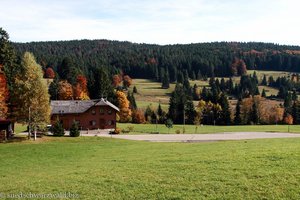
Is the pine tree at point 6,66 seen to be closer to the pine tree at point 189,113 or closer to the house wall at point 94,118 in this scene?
the house wall at point 94,118

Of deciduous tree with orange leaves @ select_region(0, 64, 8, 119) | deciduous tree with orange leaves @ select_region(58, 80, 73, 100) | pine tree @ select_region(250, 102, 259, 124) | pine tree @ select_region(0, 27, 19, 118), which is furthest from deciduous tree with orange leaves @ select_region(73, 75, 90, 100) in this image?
pine tree @ select_region(250, 102, 259, 124)

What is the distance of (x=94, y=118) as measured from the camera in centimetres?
7812

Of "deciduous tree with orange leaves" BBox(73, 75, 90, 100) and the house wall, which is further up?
"deciduous tree with orange leaves" BBox(73, 75, 90, 100)

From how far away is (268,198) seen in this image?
15.9 metres

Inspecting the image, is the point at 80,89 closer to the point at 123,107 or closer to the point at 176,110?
the point at 123,107

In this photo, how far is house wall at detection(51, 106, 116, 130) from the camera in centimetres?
7681

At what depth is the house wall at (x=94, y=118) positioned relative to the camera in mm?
76812

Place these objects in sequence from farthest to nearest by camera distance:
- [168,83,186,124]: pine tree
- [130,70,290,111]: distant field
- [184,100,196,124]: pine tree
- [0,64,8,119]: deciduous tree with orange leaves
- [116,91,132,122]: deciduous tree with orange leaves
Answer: [130,70,290,111]: distant field → [168,83,186,124]: pine tree → [184,100,196,124]: pine tree → [116,91,132,122]: deciduous tree with orange leaves → [0,64,8,119]: deciduous tree with orange leaves

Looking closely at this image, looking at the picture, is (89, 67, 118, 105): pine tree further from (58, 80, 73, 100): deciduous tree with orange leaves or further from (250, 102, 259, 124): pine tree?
(250, 102, 259, 124): pine tree

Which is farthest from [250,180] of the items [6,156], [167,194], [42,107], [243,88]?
[243,88]

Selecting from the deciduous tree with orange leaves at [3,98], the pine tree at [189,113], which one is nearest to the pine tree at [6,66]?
the deciduous tree with orange leaves at [3,98]

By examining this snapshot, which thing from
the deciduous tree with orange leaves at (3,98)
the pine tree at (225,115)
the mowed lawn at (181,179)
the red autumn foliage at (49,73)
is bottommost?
the pine tree at (225,115)

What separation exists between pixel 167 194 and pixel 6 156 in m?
23.7

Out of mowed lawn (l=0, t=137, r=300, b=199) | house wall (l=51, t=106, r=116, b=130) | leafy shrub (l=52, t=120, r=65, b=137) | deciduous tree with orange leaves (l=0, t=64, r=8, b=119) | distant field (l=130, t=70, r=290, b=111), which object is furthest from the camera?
distant field (l=130, t=70, r=290, b=111)
